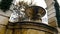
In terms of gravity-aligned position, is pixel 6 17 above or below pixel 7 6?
below

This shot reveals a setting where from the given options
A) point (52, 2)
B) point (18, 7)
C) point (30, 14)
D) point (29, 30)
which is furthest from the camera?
point (52, 2)

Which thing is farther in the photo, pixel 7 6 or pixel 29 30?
pixel 7 6

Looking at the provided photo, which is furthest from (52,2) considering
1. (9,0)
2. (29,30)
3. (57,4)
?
(29,30)

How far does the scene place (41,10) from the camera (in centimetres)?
264

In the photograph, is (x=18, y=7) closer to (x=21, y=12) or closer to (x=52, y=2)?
(x=21, y=12)

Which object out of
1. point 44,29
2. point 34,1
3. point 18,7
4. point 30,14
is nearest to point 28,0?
point 34,1

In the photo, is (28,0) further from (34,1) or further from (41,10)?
(41,10)

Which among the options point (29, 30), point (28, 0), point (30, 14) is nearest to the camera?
point (29, 30)

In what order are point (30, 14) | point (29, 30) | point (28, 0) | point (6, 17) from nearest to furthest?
point (29, 30) < point (6, 17) < point (30, 14) < point (28, 0)

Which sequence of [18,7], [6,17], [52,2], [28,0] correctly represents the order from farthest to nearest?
1. [52,2]
2. [28,0]
3. [18,7]
4. [6,17]

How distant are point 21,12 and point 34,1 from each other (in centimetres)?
85

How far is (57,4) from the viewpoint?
12.6 feet

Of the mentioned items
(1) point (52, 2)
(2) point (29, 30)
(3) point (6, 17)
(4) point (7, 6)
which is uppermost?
(1) point (52, 2)

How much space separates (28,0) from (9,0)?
41.7 inches
